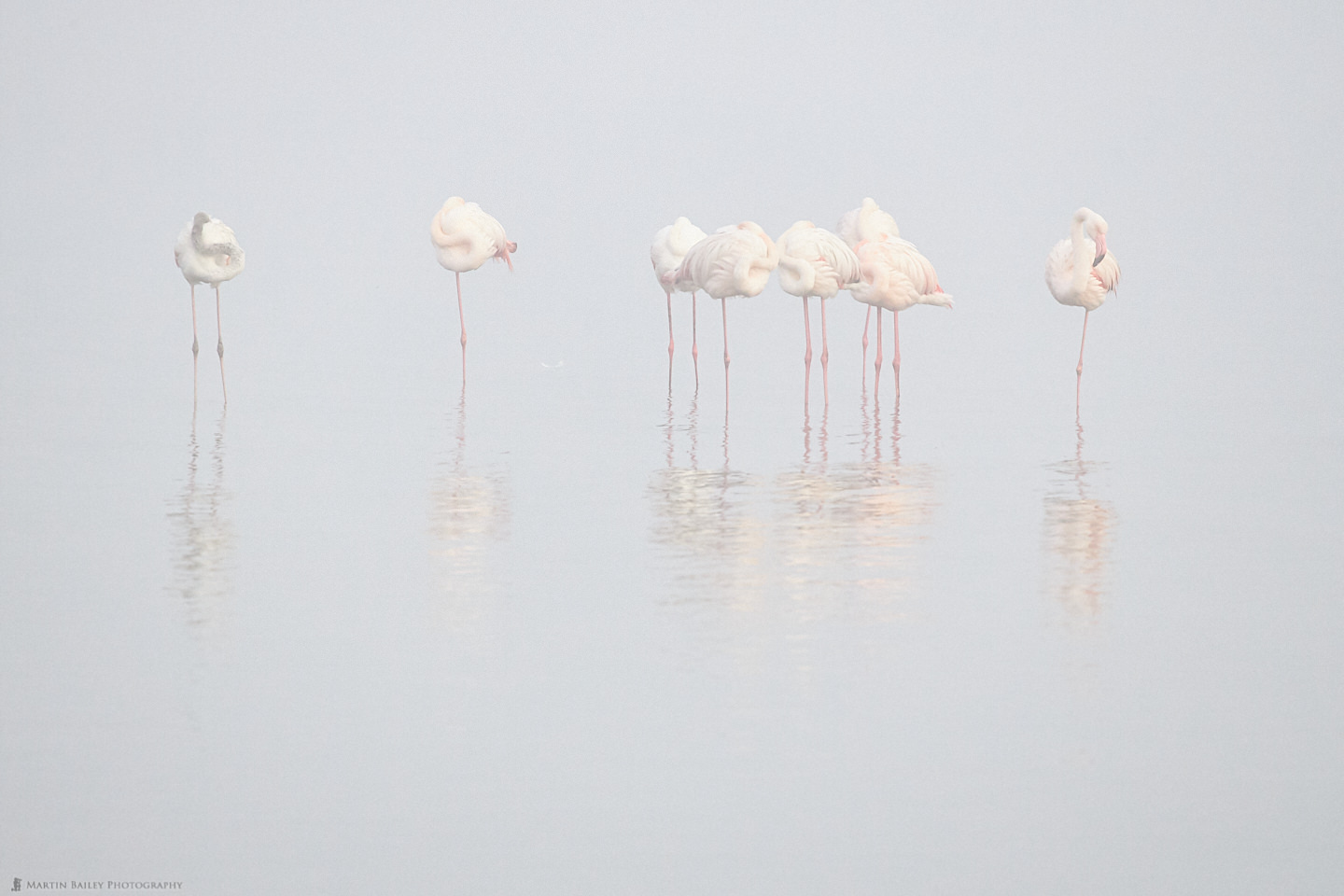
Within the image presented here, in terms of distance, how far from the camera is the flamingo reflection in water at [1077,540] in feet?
23.3

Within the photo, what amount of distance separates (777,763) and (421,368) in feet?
43.6

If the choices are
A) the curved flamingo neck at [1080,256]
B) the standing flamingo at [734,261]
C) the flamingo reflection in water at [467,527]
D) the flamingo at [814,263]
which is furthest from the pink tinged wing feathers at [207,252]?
the curved flamingo neck at [1080,256]

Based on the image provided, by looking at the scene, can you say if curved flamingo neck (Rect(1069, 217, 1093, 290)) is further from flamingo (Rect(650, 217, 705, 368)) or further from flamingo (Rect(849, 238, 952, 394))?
flamingo (Rect(650, 217, 705, 368))

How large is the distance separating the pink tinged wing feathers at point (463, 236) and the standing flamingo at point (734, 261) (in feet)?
12.8

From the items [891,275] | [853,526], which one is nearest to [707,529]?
[853,526]

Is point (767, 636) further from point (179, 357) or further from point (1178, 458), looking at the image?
point (179, 357)

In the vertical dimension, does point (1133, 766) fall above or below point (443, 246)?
below

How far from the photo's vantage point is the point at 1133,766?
5.17 metres

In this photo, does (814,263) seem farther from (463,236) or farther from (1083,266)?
(463,236)

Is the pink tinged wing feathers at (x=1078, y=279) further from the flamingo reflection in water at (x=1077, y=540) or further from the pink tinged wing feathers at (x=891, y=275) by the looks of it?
the flamingo reflection in water at (x=1077, y=540)

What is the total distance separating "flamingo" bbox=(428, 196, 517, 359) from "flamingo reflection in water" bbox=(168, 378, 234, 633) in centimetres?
629

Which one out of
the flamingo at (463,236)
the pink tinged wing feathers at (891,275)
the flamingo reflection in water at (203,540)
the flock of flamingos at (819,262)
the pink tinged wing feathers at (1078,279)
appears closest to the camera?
the flamingo reflection in water at (203,540)

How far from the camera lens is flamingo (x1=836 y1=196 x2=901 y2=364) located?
15.0 meters

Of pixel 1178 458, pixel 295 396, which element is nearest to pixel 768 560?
pixel 1178 458
